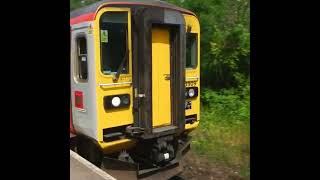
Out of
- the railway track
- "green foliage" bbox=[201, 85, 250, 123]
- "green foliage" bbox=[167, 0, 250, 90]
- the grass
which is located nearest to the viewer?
the railway track

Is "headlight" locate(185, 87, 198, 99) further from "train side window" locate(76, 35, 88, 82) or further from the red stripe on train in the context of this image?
the red stripe on train

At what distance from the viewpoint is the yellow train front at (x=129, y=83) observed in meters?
4.81

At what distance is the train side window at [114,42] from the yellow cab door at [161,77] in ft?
1.21

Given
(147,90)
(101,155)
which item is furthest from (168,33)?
(101,155)

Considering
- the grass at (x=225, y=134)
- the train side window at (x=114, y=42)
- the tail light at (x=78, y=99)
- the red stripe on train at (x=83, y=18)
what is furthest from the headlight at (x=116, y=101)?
the grass at (x=225, y=134)

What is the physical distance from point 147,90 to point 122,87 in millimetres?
312

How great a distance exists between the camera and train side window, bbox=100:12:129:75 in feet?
15.8

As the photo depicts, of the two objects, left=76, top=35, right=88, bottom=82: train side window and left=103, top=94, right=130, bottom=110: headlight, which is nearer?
left=103, top=94, right=130, bottom=110: headlight

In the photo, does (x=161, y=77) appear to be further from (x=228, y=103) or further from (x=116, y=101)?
(x=228, y=103)

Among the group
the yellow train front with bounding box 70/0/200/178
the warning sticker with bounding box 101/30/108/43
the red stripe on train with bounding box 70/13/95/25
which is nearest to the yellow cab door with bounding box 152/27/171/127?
the yellow train front with bounding box 70/0/200/178

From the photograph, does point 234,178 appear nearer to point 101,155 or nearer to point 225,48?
point 101,155

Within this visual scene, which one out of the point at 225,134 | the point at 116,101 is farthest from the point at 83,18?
the point at 225,134

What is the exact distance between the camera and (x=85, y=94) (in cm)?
501
